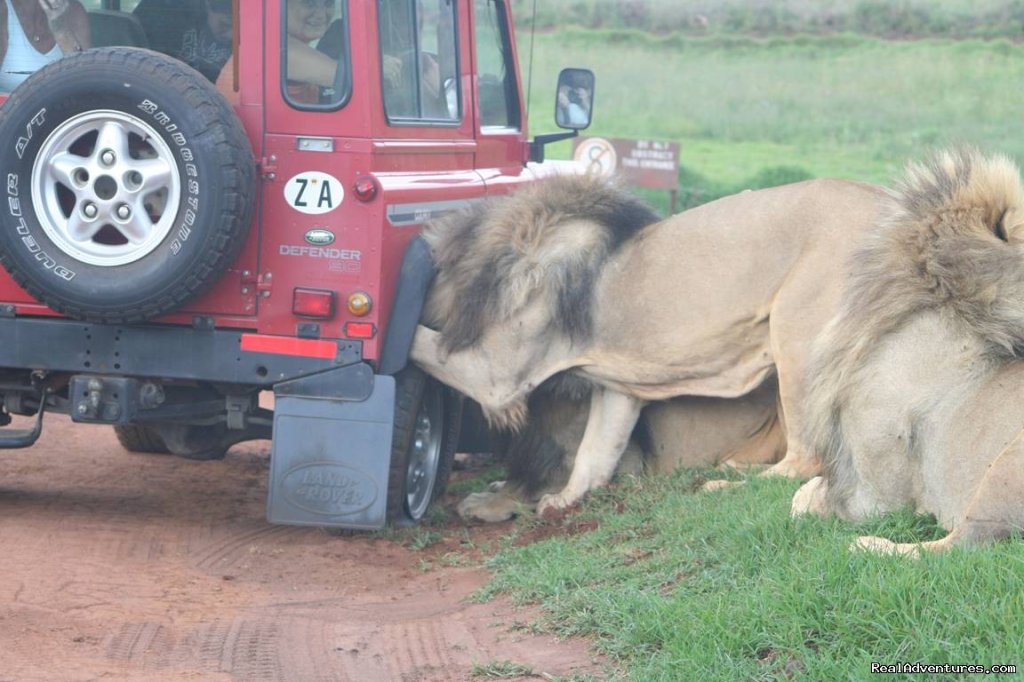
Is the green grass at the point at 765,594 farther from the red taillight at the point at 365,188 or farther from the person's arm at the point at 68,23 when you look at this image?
the person's arm at the point at 68,23

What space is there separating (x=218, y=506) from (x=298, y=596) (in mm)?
1636

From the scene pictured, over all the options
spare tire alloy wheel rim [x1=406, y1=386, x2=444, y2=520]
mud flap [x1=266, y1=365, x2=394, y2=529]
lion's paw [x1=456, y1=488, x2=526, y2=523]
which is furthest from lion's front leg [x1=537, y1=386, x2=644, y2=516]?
mud flap [x1=266, y1=365, x2=394, y2=529]

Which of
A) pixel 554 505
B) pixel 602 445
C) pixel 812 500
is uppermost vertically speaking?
pixel 812 500

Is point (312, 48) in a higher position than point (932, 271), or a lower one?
higher

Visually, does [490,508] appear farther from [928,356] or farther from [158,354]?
[928,356]

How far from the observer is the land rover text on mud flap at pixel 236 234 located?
5.51 m

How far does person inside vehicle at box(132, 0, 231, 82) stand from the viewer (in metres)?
5.91

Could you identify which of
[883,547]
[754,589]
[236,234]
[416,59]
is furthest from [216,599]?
[416,59]

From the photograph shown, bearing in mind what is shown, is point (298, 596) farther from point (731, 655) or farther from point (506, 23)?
point (506, 23)

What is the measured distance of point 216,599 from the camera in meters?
5.37

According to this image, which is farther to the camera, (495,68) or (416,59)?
(495,68)

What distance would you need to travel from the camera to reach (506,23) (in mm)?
8047

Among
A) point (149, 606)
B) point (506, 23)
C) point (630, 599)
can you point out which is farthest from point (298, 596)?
point (506, 23)

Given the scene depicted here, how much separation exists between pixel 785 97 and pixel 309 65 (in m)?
23.1
